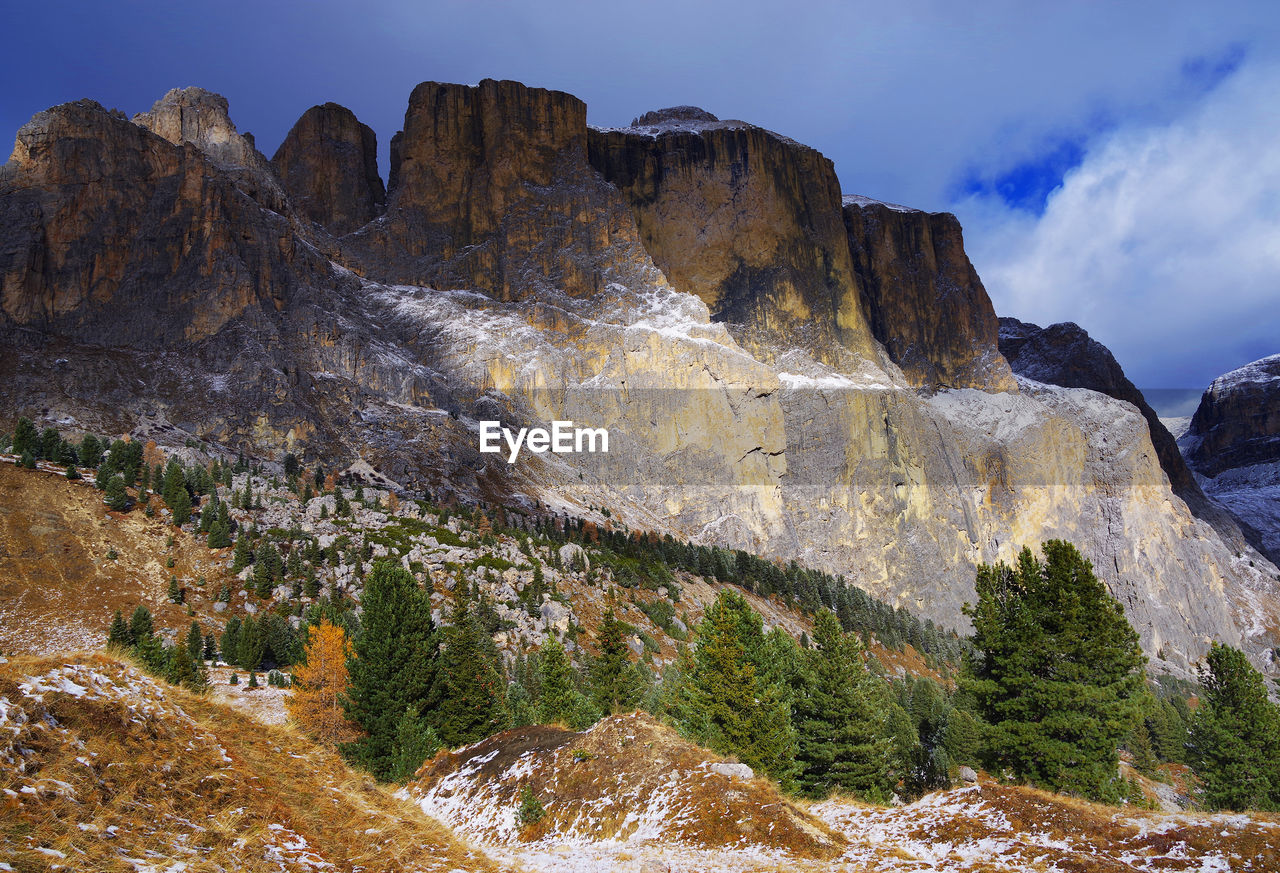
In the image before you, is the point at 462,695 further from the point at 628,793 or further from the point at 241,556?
the point at 241,556

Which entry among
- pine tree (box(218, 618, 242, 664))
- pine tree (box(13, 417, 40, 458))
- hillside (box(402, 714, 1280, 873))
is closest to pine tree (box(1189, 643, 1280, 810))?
hillside (box(402, 714, 1280, 873))

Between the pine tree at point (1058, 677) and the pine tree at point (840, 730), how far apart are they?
180 inches

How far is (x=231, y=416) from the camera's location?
499 feet

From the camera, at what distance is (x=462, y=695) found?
3538 cm

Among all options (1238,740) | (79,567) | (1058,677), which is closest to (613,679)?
(1058,677)

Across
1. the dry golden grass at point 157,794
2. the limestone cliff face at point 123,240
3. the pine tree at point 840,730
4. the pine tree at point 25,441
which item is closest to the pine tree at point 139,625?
the pine tree at point 840,730

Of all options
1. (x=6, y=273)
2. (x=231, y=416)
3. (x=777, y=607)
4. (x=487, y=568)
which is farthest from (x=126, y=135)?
(x=777, y=607)

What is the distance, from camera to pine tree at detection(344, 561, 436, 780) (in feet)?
107

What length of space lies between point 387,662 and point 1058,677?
1088 inches

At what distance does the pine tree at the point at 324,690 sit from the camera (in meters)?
35.5

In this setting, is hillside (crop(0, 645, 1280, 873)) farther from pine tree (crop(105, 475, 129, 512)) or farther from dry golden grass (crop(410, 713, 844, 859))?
pine tree (crop(105, 475, 129, 512))

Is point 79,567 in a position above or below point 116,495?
below

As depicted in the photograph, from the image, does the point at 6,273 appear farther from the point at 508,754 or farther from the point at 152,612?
the point at 508,754

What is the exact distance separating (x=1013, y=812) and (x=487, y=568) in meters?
89.6
